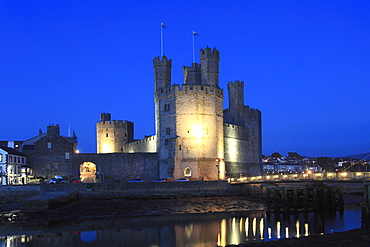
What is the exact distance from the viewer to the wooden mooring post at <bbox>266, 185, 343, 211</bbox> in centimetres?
3139

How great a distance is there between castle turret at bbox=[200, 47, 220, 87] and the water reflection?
820 inches

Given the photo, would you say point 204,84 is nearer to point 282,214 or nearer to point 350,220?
point 282,214

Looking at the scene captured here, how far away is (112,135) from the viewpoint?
5416 cm

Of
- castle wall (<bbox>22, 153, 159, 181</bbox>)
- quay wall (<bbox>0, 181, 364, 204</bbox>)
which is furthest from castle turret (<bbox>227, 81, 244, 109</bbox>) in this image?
quay wall (<bbox>0, 181, 364, 204</bbox>)

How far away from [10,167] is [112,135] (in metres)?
15.6

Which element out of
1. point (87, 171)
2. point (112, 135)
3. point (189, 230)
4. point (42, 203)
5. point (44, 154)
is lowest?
point (189, 230)

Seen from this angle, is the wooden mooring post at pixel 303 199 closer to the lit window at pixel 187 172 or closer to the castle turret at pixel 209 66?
the lit window at pixel 187 172

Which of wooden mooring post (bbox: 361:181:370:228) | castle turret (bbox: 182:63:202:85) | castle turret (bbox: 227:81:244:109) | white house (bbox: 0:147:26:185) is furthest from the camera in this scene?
castle turret (bbox: 227:81:244:109)

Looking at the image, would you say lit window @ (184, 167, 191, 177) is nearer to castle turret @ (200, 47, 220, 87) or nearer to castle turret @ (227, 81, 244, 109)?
→ castle turret @ (200, 47, 220, 87)

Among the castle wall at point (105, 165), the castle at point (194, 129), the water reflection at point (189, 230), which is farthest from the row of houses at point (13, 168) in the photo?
the water reflection at point (189, 230)

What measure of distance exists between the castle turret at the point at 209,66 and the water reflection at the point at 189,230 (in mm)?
20818

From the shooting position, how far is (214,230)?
22.8m

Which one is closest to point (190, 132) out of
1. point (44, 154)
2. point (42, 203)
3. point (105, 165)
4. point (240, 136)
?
point (105, 165)

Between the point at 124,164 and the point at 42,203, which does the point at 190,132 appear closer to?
the point at 124,164
